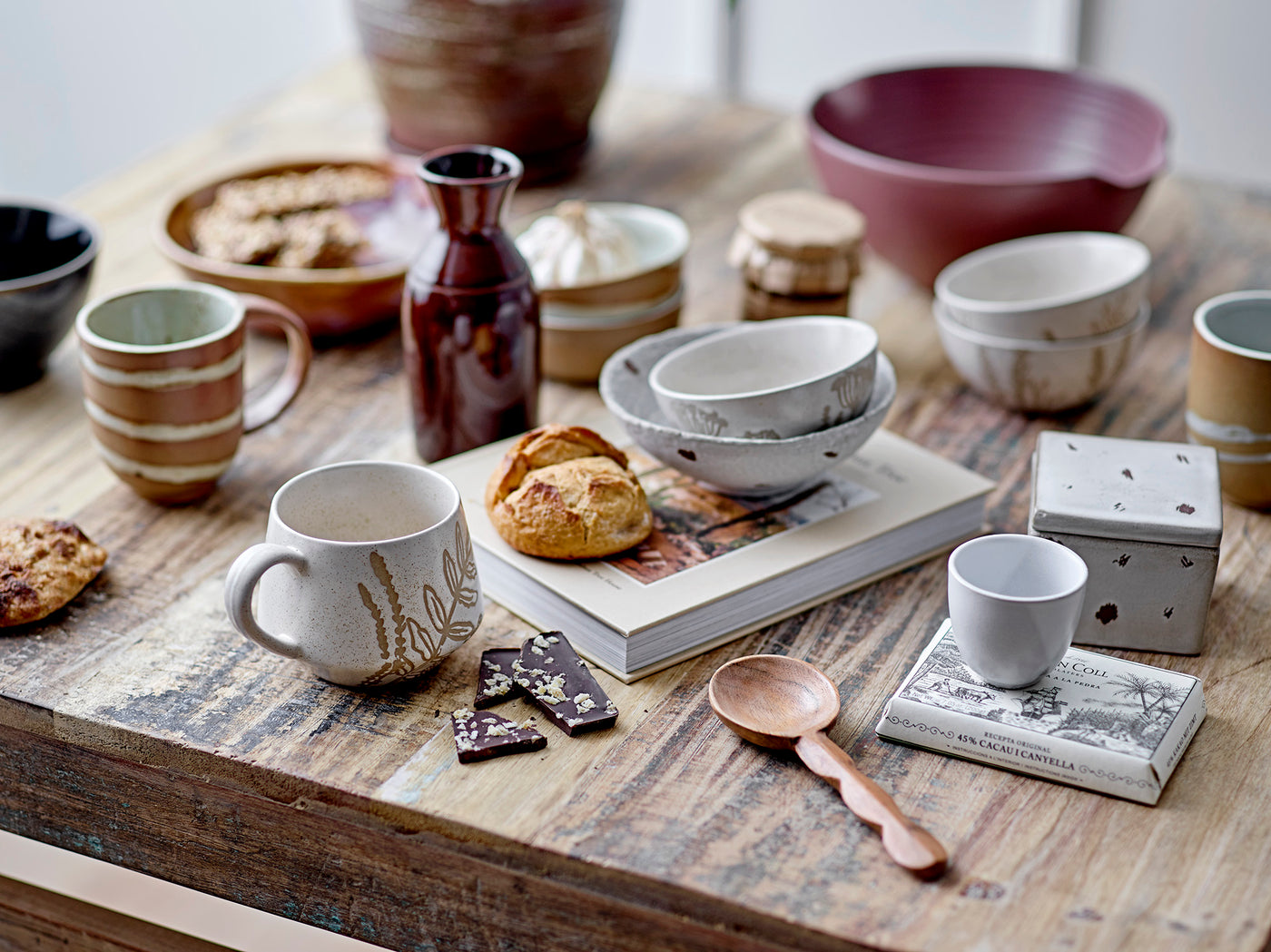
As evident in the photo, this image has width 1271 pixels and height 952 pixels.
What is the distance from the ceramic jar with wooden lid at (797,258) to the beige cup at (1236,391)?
0.95ft

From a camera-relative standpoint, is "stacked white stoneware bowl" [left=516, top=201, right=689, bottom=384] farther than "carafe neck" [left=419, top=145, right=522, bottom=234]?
Yes

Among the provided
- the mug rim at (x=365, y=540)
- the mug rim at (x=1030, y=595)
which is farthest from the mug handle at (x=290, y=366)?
the mug rim at (x=1030, y=595)

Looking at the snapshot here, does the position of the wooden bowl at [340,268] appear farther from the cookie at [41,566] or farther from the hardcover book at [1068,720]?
the hardcover book at [1068,720]

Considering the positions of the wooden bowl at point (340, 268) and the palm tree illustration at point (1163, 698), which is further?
the wooden bowl at point (340, 268)

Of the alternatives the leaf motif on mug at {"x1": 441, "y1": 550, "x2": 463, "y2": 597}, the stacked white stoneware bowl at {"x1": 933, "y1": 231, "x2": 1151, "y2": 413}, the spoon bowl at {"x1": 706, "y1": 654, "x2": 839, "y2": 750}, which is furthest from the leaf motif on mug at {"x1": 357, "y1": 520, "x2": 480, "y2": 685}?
the stacked white stoneware bowl at {"x1": 933, "y1": 231, "x2": 1151, "y2": 413}

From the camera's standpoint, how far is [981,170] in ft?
4.61

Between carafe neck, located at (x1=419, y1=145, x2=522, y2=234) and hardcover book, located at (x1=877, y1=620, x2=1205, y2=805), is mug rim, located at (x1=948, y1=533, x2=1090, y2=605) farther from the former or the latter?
carafe neck, located at (x1=419, y1=145, x2=522, y2=234)

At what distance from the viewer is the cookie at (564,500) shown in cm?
80

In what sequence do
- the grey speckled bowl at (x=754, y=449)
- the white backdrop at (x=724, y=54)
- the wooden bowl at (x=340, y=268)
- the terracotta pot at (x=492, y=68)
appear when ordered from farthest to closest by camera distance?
the white backdrop at (x=724, y=54) → the terracotta pot at (x=492, y=68) → the wooden bowl at (x=340, y=268) → the grey speckled bowl at (x=754, y=449)

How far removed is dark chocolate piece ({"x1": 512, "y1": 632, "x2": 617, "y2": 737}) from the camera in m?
0.72

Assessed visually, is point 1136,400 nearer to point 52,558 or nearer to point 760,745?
point 760,745

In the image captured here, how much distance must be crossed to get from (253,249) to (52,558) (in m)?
0.41

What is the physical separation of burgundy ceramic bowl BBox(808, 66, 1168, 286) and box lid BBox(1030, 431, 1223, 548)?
36 centimetres

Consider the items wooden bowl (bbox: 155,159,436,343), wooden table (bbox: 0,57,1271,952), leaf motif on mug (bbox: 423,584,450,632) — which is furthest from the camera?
wooden bowl (bbox: 155,159,436,343)
